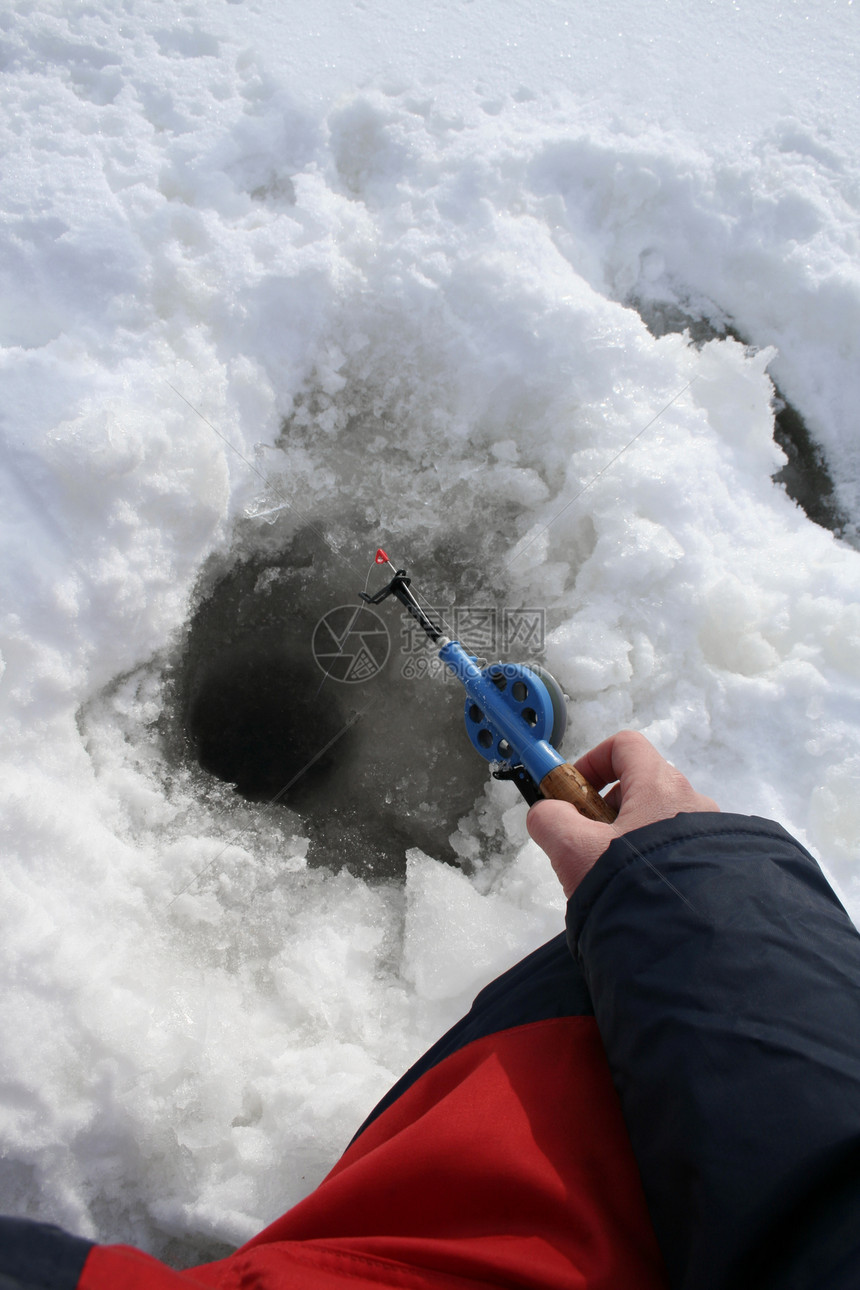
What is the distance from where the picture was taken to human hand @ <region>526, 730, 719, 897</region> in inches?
37.9

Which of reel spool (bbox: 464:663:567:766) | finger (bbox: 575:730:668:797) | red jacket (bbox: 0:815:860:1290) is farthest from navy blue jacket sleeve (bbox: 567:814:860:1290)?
reel spool (bbox: 464:663:567:766)

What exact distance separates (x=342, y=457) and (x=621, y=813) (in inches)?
62.2

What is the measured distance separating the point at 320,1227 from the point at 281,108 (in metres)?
2.98

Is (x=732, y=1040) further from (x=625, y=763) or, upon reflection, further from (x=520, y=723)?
(x=520, y=723)

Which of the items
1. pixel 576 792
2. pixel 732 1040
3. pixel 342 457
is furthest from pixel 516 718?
pixel 342 457

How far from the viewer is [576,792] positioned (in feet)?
3.67

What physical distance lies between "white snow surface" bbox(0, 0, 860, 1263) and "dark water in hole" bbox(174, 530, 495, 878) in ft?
0.30

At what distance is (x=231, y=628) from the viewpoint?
2031 mm

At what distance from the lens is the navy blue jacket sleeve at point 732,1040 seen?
2.11 feet

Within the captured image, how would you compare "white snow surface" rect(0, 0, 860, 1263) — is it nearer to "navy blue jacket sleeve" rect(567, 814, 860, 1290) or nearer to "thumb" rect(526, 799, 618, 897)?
"thumb" rect(526, 799, 618, 897)

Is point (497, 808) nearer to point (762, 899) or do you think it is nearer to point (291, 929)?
point (291, 929)

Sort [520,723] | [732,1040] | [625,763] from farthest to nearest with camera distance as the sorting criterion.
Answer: [520,723] → [625,763] → [732,1040]

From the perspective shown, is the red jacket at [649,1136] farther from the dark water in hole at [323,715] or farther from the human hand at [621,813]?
the dark water in hole at [323,715]

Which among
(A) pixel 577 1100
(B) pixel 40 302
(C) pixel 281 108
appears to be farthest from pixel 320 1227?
(C) pixel 281 108
